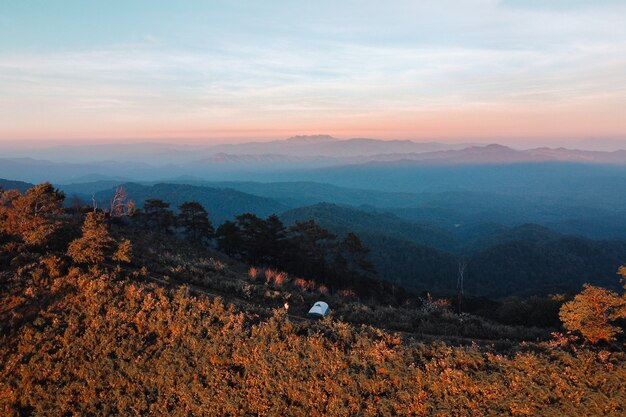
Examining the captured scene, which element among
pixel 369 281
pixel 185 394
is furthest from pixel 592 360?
pixel 369 281

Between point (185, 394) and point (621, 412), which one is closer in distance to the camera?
point (621, 412)

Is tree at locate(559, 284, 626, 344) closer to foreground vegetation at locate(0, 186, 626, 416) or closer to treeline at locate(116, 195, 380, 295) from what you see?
foreground vegetation at locate(0, 186, 626, 416)

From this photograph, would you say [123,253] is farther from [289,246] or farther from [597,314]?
[289,246]

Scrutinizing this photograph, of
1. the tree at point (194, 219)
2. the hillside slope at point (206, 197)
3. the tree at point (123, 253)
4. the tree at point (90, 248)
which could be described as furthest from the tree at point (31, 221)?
the hillside slope at point (206, 197)

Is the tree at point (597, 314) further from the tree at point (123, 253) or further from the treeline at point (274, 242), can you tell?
the treeline at point (274, 242)

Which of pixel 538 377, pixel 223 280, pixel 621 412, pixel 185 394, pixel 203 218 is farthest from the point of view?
pixel 203 218

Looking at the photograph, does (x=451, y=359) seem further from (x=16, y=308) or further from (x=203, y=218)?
(x=203, y=218)
